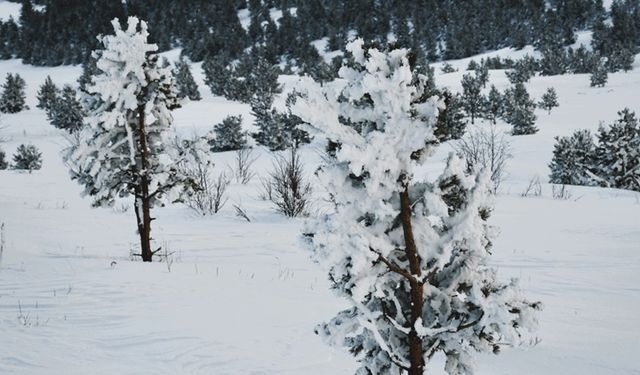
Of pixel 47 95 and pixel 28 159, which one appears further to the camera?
pixel 47 95

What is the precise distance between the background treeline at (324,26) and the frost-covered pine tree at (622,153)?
32.0 m

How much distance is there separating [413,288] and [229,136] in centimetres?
2320

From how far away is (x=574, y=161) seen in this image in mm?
19812

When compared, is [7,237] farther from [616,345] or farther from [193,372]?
[616,345]

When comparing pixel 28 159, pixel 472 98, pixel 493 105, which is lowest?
pixel 28 159

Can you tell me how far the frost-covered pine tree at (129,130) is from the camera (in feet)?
20.9

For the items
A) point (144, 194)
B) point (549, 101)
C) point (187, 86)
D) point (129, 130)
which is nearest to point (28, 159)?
point (187, 86)

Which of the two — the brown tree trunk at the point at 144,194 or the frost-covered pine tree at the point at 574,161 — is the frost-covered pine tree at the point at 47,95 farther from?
the frost-covered pine tree at the point at 574,161

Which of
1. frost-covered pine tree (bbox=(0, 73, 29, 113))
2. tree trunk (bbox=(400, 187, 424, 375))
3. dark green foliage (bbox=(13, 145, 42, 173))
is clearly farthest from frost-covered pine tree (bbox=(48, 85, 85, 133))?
tree trunk (bbox=(400, 187, 424, 375))

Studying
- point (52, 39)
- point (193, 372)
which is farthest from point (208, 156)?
point (52, 39)

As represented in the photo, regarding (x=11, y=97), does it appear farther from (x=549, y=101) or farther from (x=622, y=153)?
(x=622, y=153)

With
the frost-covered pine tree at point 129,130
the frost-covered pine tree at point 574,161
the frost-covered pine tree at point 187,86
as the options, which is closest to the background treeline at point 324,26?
the frost-covered pine tree at point 187,86

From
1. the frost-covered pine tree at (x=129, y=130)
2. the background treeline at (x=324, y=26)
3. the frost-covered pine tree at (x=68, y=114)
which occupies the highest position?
the background treeline at (x=324, y=26)

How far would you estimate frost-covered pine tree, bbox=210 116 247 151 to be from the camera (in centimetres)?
2455
